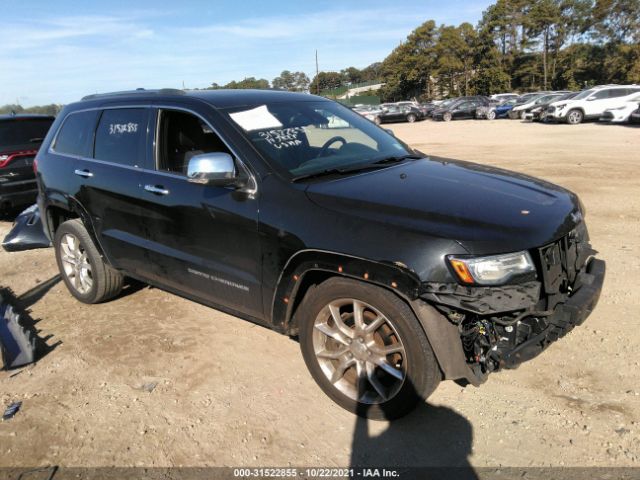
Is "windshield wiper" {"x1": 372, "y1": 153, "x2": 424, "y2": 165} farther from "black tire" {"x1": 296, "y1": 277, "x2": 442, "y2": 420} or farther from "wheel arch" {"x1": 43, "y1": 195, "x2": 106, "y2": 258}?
"wheel arch" {"x1": 43, "y1": 195, "x2": 106, "y2": 258}

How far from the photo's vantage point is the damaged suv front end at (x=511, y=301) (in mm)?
2475

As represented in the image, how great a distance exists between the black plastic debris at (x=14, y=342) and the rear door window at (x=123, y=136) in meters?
1.59

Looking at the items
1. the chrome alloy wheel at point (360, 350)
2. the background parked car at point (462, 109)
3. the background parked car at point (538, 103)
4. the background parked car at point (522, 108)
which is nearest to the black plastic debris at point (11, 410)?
the chrome alloy wheel at point (360, 350)

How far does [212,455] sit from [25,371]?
1896 millimetres

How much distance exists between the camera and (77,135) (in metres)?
4.65

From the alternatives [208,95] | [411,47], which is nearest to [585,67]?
[411,47]

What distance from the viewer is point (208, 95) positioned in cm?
380

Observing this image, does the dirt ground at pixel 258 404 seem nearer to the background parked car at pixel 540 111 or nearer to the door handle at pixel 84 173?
the door handle at pixel 84 173

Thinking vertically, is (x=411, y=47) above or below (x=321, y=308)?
above

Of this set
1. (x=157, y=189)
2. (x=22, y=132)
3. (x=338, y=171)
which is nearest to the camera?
(x=338, y=171)

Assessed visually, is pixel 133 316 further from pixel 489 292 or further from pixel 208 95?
pixel 489 292

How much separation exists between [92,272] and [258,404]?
2.35 metres

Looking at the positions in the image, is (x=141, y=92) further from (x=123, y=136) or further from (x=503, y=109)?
(x=503, y=109)

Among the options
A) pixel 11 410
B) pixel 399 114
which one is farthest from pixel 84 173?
pixel 399 114
